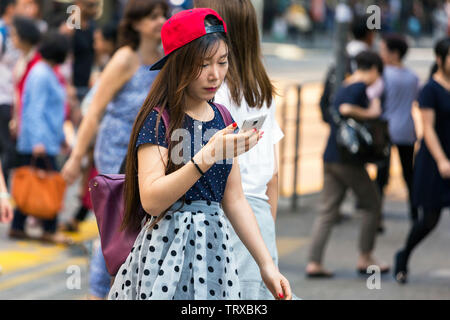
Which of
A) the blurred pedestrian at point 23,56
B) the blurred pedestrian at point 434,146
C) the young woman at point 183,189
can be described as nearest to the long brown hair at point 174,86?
the young woman at point 183,189

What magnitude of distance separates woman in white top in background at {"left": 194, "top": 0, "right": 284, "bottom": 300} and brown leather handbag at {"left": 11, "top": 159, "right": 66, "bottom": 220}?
12.9ft

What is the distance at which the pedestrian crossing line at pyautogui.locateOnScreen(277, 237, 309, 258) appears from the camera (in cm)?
743

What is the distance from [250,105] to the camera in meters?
3.58

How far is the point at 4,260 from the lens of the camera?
6969 millimetres

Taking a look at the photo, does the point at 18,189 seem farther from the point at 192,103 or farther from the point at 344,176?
the point at 192,103

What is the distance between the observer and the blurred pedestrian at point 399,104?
8.20 meters

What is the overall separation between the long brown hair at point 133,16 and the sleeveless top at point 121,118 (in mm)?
167

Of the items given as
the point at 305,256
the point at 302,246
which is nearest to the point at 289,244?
the point at 302,246

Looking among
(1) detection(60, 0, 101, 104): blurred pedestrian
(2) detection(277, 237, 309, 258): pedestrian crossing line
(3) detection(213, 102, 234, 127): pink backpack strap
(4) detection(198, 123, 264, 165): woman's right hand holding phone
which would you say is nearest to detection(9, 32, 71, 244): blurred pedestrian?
(2) detection(277, 237, 309, 258): pedestrian crossing line

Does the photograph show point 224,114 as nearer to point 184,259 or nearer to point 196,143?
point 196,143

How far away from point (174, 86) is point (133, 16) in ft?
6.75

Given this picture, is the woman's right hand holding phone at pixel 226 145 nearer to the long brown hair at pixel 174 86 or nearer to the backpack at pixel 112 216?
the long brown hair at pixel 174 86

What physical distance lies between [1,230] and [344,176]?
325 centimetres
